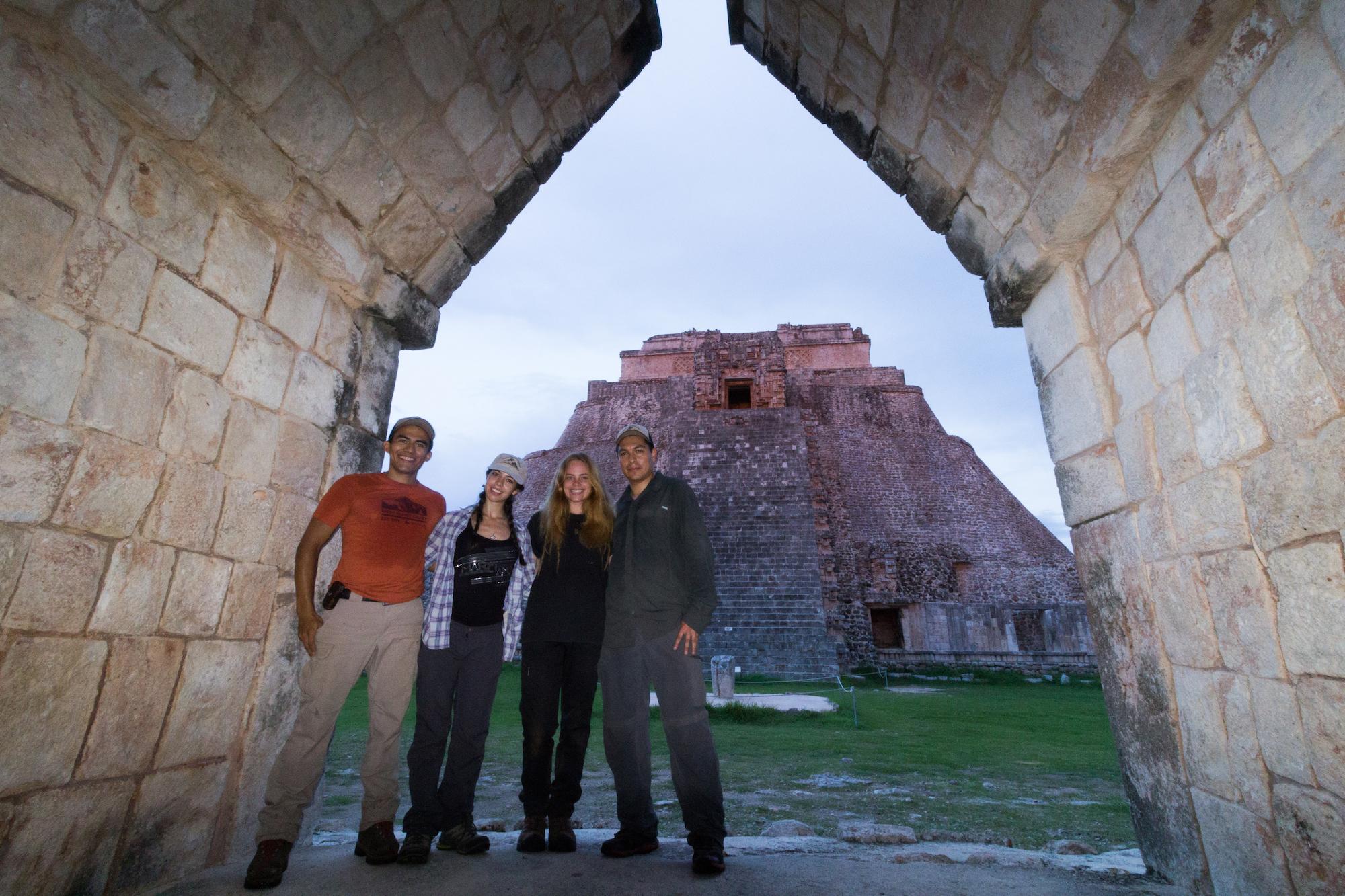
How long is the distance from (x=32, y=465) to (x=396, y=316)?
1.47 meters

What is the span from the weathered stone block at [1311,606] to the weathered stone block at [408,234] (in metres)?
3.09

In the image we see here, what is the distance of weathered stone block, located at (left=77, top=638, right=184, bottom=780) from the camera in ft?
5.74

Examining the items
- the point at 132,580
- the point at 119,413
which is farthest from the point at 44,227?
the point at 132,580

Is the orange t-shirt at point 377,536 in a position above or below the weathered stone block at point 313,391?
below

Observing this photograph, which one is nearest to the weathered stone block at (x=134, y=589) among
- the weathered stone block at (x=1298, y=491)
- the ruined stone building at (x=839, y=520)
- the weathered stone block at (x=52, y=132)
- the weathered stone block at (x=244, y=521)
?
the weathered stone block at (x=244, y=521)

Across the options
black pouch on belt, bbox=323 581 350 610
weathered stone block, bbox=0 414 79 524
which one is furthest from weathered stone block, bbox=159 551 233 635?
weathered stone block, bbox=0 414 79 524

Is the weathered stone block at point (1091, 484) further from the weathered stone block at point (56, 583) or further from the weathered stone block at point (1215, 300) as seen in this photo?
the weathered stone block at point (56, 583)

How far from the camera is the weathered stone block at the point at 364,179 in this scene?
236 centimetres

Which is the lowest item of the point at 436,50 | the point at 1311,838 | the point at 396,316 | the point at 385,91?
the point at 1311,838

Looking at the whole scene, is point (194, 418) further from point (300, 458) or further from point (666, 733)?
point (666, 733)

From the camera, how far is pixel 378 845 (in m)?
2.12

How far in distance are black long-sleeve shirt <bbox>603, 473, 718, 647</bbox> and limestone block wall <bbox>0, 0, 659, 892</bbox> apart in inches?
48.6

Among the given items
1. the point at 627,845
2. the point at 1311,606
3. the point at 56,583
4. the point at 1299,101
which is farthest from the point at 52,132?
the point at 1311,606

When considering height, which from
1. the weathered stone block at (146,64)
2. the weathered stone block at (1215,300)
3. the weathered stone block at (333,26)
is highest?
the weathered stone block at (333,26)
